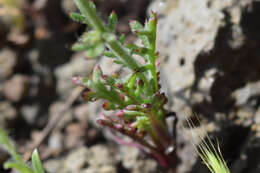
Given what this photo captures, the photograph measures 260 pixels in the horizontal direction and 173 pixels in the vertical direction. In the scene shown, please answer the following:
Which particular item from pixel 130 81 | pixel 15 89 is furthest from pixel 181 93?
pixel 15 89

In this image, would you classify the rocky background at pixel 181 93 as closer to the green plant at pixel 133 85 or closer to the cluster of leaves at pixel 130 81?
the green plant at pixel 133 85

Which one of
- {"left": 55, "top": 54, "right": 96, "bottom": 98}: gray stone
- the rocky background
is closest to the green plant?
the rocky background

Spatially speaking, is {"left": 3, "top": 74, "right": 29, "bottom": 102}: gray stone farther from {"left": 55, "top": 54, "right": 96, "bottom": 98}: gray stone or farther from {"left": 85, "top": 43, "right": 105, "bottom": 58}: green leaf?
{"left": 85, "top": 43, "right": 105, "bottom": 58}: green leaf

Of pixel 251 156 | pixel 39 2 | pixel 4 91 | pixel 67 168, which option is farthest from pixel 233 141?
pixel 39 2

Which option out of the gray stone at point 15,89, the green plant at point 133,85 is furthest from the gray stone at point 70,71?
the green plant at point 133,85

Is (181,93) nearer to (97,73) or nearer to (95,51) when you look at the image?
(97,73)
